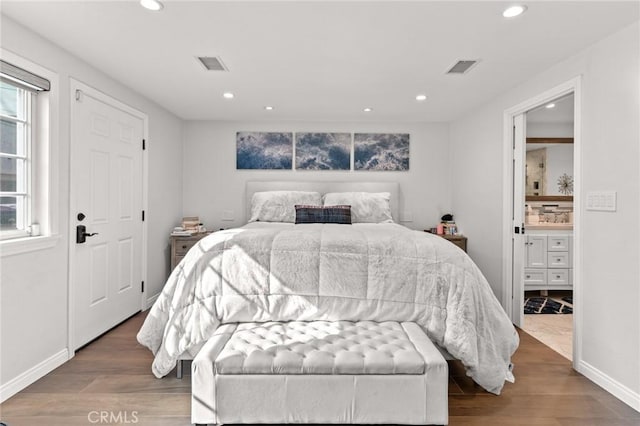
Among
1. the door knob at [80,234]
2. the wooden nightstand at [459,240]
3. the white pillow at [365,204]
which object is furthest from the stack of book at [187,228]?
the wooden nightstand at [459,240]

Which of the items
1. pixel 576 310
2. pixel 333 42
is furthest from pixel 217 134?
pixel 576 310

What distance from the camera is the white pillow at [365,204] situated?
4.53 meters

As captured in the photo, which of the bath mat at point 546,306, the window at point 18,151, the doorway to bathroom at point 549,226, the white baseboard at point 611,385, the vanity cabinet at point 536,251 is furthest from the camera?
the vanity cabinet at point 536,251

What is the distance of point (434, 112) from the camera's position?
14.8 feet

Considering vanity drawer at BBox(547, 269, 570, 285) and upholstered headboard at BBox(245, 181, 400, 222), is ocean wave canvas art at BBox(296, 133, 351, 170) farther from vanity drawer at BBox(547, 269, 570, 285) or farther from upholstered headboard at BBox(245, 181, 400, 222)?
vanity drawer at BBox(547, 269, 570, 285)

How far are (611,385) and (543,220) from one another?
3.06 meters

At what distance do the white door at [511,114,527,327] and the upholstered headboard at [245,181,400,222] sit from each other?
1.71 m

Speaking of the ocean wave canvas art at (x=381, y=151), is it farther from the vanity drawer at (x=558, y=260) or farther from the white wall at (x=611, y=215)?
the white wall at (x=611, y=215)

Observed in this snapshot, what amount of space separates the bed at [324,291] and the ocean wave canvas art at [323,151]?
268 centimetres

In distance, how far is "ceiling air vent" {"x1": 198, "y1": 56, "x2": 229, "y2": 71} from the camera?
2832 mm

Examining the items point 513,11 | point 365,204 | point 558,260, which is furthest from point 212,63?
point 558,260

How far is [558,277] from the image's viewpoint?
4.49 metres

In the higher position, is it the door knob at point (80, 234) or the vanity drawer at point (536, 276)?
the door knob at point (80, 234)

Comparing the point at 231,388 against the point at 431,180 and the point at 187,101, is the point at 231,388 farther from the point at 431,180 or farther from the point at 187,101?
the point at 431,180
